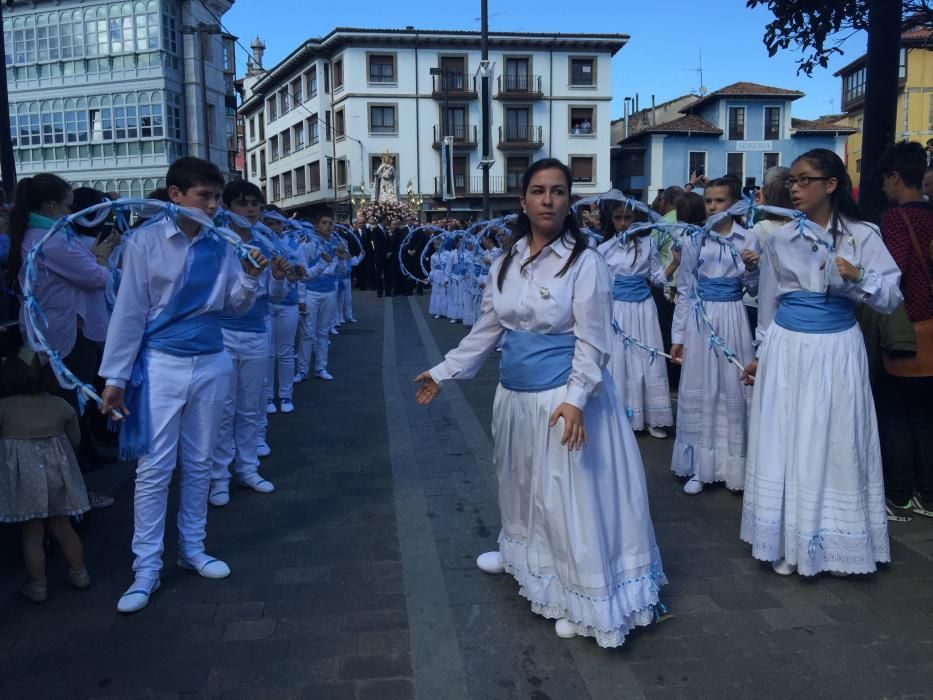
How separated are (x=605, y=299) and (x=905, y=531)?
292 cm

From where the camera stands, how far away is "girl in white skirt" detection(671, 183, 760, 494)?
581 cm

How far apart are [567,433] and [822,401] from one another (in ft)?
5.39

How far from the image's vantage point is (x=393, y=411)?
857 cm

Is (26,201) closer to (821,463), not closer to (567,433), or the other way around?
(567,433)

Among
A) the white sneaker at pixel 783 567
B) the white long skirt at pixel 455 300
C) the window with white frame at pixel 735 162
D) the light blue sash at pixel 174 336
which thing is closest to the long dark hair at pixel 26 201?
the light blue sash at pixel 174 336

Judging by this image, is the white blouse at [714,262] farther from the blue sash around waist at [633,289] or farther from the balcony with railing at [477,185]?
the balcony with railing at [477,185]

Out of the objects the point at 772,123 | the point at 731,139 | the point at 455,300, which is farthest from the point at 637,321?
the point at 772,123

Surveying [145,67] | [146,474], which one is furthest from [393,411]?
[145,67]

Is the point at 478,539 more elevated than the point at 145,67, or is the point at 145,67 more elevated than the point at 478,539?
the point at 145,67

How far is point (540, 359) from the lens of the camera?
143 inches

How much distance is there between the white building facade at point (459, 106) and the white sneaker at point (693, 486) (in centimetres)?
4201

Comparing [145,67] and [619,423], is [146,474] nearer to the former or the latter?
[619,423]

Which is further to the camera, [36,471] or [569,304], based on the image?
[36,471]

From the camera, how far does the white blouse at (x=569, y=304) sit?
3.49 metres
